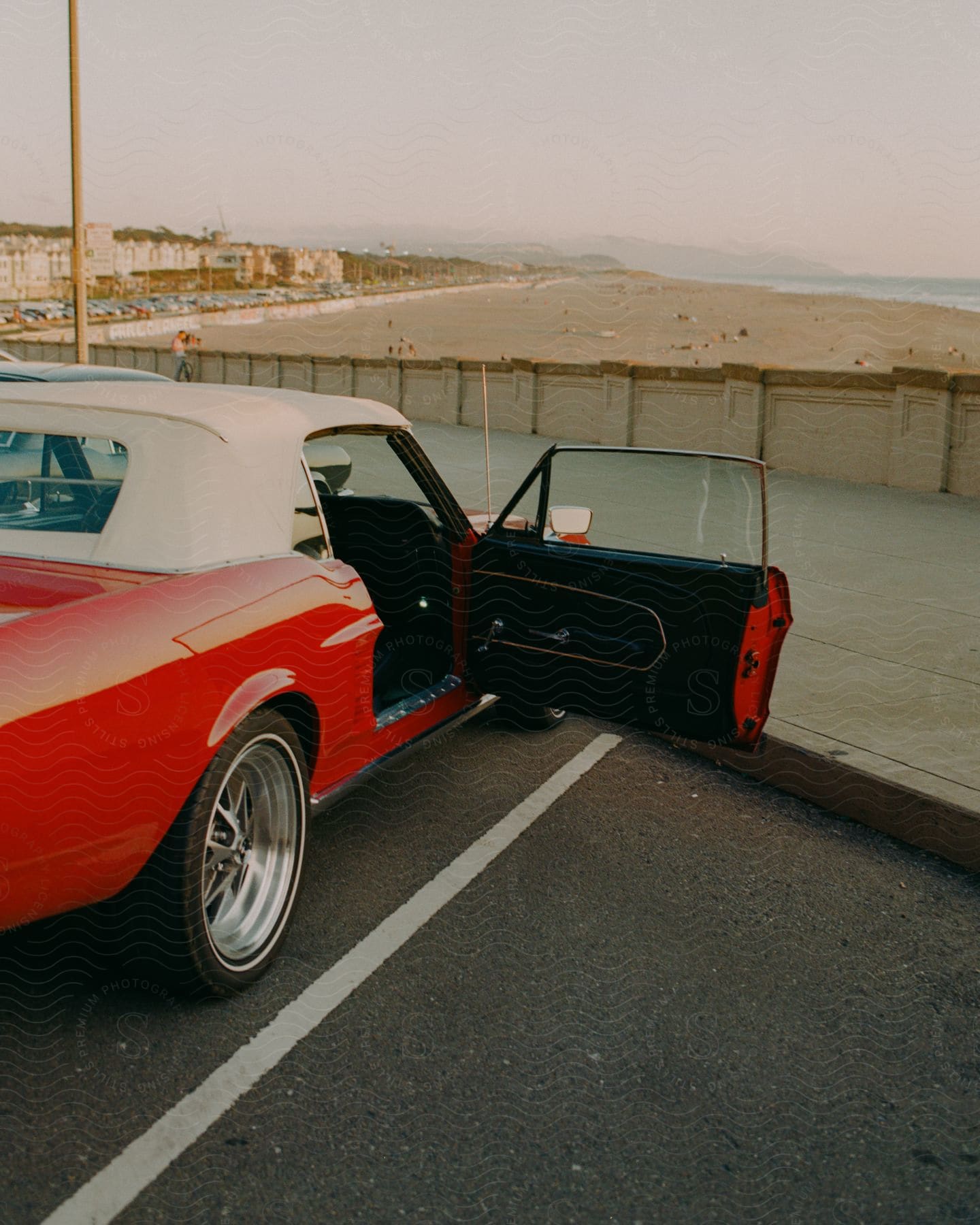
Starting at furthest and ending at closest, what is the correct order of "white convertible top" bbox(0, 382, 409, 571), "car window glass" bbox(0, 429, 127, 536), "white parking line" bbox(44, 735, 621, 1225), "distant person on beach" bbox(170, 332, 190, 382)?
"distant person on beach" bbox(170, 332, 190, 382) < "car window glass" bbox(0, 429, 127, 536) < "white convertible top" bbox(0, 382, 409, 571) < "white parking line" bbox(44, 735, 621, 1225)

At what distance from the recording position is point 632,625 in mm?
4441

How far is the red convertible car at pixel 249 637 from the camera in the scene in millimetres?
2867

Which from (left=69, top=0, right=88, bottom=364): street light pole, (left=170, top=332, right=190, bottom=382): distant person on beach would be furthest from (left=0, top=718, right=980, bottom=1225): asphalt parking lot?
(left=170, top=332, right=190, bottom=382): distant person on beach

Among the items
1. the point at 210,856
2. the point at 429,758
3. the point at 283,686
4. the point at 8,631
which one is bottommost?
the point at 429,758

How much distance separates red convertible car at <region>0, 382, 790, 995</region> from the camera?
287 centimetres

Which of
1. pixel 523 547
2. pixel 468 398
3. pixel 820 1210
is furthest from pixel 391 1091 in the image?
pixel 468 398

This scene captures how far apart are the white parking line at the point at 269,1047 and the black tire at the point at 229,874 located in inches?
8.1

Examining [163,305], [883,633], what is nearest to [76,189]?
[883,633]

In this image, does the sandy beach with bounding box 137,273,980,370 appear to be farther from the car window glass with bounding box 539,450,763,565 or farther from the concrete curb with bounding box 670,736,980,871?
the concrete curb with bounding box 670,736,980,871

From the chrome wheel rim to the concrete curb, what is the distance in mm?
2566

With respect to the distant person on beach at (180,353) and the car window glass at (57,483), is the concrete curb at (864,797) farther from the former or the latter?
the distant person on beach at (180,353)

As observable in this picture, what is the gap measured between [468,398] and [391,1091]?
23874mm

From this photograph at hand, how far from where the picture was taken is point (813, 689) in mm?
6742

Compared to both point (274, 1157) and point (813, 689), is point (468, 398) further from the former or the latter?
point (274, 1157)
